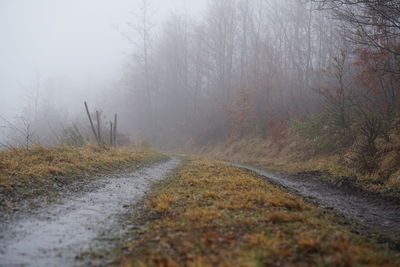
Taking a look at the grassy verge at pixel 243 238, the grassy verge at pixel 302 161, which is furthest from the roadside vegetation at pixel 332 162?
the grassy verge at pixel 243 238

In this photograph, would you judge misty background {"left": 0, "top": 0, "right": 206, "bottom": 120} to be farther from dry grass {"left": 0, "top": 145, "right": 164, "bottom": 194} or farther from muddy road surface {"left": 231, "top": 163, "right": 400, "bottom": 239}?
muddy road surface {"left": 231, "top": 163, "right": 400, "bottom": 239}

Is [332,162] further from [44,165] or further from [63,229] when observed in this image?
[63,229]

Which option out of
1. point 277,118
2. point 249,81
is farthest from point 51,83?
point 277,118

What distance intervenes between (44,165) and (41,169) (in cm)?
51

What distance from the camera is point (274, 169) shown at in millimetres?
13164

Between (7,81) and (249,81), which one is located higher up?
(7,81)

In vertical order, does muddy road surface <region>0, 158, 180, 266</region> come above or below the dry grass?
below

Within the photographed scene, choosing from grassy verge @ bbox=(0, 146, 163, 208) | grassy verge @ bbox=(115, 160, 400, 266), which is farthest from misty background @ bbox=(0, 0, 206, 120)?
grassy verge @ bbox=(115, 160, 400, 266)

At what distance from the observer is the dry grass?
237 inches

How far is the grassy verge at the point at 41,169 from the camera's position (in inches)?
217

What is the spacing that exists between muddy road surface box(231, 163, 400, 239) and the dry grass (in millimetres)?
6041

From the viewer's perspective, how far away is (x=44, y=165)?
7.20 m

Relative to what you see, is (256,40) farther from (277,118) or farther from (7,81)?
(7,81)

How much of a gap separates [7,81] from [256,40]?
273 ft
